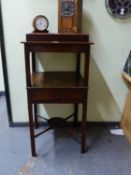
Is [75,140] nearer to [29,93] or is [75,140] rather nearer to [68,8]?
[29,93]

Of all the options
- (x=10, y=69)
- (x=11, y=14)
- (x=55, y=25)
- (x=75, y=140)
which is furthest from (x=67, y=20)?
(x=75, y=140)

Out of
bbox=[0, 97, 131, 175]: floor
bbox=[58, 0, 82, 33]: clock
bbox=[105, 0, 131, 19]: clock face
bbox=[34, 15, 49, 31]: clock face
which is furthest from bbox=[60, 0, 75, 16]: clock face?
bbox=[0, 97, 131, 175]: floor

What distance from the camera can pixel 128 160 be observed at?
1.72 m

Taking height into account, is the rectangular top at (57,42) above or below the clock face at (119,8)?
below

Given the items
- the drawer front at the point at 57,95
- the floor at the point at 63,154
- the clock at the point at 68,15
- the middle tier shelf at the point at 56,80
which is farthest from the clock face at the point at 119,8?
the floor at the point at 63,154

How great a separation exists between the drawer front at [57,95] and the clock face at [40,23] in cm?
56

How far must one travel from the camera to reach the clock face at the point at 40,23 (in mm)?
1660

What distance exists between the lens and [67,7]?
61.3 inches

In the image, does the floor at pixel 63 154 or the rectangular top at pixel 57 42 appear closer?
the rectangular top at pixel 57 42

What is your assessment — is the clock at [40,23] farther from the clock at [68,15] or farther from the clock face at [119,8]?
the clock face at [119,8]

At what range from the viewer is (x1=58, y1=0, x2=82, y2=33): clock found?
61.3 inches

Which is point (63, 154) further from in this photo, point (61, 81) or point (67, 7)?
point (67, 7)

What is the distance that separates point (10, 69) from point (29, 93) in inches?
23.2

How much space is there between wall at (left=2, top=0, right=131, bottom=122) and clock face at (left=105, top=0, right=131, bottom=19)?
0.17ft
